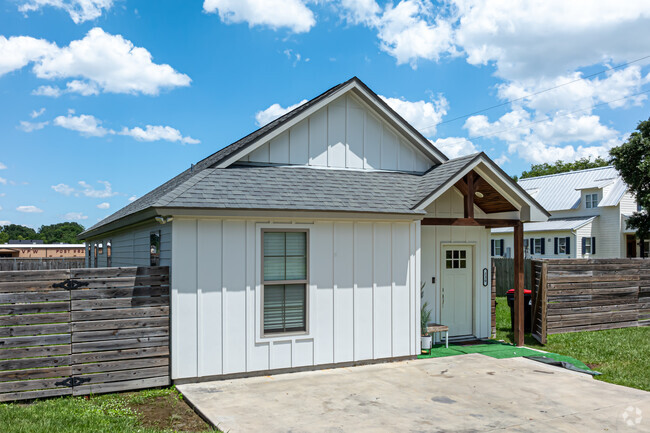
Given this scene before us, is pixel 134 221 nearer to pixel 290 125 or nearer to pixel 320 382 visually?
pixel 290 125

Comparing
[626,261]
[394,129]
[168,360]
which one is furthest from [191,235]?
[626,261]

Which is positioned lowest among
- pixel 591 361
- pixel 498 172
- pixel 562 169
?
pixel 591 361

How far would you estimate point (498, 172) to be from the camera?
33.2ft

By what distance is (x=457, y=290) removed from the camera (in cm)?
1159

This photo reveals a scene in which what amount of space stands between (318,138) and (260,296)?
3.42 m

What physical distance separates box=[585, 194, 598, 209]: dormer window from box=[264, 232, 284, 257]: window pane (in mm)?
30097

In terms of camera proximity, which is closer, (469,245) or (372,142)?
(372,142)

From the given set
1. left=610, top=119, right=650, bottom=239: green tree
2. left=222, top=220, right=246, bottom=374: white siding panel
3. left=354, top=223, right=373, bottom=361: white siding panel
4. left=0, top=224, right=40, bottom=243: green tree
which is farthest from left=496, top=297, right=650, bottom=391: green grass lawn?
left=0, top=224, right=40, bottom=243: green tree

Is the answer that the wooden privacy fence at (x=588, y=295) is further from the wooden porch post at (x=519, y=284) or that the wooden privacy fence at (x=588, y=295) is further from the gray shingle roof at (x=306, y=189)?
the gray shingle roof at (x=306, y=189)

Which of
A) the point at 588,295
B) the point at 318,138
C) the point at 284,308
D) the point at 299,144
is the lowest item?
the point at 588,295

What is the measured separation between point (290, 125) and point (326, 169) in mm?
1129

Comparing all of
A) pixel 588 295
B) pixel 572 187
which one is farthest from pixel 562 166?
pixel 588 295

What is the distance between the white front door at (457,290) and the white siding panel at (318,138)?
331 centimetres

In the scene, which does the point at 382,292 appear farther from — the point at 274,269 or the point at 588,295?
the point at 588,295
